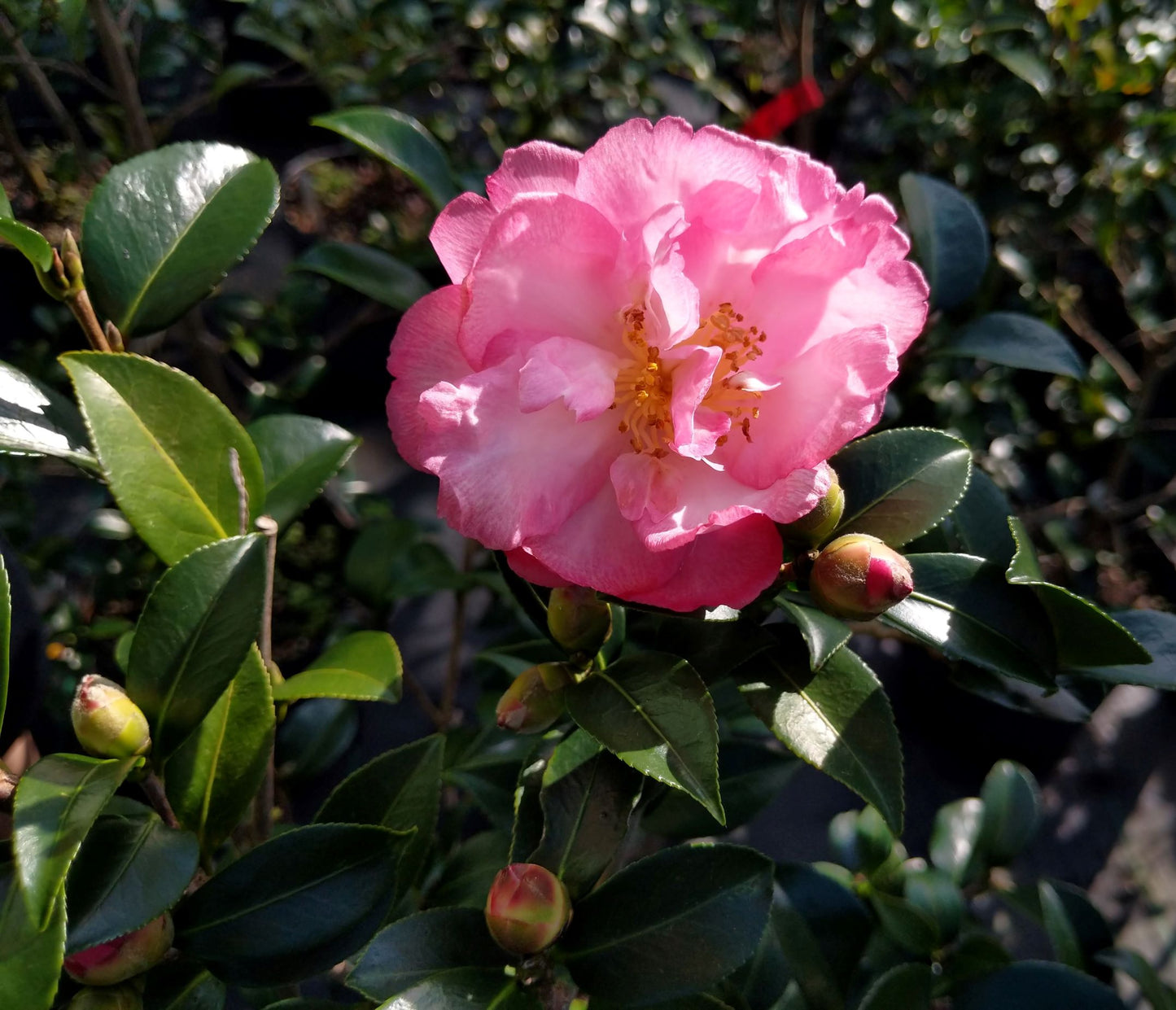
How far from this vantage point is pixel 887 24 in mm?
1319

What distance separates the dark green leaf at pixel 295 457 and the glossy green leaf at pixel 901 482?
0.38 meters

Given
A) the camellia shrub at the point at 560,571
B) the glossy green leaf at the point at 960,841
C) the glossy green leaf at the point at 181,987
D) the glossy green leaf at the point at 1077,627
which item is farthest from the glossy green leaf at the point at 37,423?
the glossy green leaf at the point at 960,841

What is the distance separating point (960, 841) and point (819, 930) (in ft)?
0.99

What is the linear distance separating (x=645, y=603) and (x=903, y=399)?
111 centimetres

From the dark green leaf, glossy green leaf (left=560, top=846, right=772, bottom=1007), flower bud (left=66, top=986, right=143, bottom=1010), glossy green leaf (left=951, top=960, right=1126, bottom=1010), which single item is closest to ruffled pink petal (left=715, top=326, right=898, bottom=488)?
glossy green leaf (left=560, top=846, right=772, bottom=1007)

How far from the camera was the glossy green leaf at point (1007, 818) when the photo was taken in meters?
0.98

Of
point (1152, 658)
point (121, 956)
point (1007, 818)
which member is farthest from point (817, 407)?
point (1007, 818)


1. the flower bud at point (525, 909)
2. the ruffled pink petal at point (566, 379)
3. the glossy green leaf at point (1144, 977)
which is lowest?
the glossy green leaf at point (1144, 977)

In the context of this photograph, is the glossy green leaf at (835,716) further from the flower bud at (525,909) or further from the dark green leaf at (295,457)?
the dark green leaf at (295,457)

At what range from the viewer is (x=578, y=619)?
1.73ft

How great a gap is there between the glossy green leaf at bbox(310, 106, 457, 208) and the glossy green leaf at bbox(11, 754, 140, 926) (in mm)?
483

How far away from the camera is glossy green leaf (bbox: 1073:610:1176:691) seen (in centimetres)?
55

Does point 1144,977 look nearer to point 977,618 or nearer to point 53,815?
point 977,618

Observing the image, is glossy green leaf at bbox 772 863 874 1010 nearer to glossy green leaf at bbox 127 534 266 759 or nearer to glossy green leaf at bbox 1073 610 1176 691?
glossy green leaf at bbox 1073 610 1176 691
